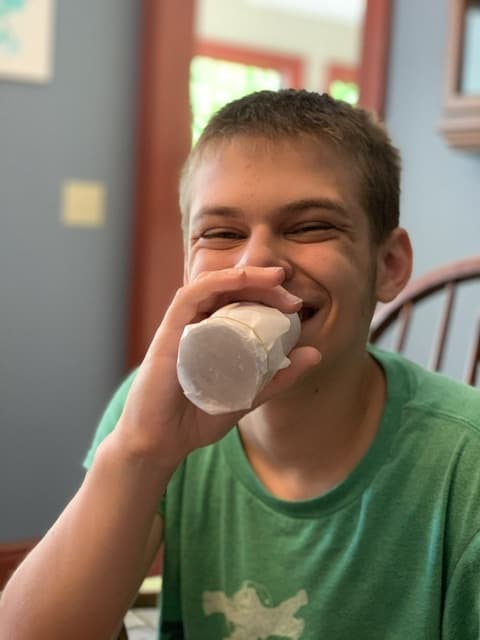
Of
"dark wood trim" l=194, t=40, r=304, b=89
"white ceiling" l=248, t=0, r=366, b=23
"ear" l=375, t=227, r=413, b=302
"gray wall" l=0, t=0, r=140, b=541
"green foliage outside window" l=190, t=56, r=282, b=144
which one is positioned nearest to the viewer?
"ear" l=375, t=227, r=413, b=302

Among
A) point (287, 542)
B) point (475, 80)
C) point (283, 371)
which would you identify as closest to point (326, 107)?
point (283, 371)

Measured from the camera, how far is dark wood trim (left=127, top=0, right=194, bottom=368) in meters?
2.58

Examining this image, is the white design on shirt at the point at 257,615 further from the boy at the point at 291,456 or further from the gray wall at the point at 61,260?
the gray wall at the point at 61,260

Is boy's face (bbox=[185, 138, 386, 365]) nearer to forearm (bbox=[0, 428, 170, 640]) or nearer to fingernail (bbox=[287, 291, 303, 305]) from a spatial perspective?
fingernail (bbox=[287, 291, 303, 305])

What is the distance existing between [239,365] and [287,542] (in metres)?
0.33

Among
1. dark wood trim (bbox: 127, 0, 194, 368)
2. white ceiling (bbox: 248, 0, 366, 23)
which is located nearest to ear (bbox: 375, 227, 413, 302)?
dark wood trim (bbox: 127, 0, 194, 368)

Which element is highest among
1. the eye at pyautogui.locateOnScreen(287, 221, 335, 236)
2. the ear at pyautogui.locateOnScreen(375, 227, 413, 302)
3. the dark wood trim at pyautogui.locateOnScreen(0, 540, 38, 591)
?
Answer: the eye at pyautogui.locateOnScreen(287, 221, 335, 236)

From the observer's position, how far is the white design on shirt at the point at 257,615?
866mm

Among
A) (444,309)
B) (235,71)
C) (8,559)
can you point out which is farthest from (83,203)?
(235,71)

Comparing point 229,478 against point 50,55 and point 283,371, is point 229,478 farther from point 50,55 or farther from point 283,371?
point 50,55

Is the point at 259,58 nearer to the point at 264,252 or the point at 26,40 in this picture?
the point at 26,40

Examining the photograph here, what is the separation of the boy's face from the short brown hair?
18 mm

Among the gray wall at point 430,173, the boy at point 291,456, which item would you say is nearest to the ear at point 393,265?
the boy at point 291,456

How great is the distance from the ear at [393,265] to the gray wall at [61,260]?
5.66 ft
